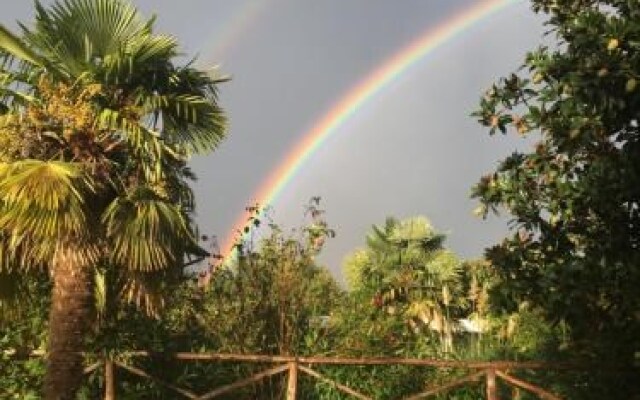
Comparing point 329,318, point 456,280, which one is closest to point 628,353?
point 329,318

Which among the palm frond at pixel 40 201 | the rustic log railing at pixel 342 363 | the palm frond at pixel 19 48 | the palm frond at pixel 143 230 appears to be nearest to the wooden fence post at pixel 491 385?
the rustic log railing at pixel 342 363

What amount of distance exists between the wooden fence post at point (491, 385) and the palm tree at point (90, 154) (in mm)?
3199

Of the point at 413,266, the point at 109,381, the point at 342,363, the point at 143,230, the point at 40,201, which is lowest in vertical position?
the point at 109,381

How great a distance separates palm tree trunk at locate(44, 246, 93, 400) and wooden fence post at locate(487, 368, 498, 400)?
383 cm

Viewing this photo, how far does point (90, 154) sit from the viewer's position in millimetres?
7883

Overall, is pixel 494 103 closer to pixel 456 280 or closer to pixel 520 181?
pixel 520 181

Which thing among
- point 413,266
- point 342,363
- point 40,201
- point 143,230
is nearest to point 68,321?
point 143,230

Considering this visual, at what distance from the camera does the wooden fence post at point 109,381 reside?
8.48 m

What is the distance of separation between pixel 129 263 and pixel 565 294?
13.3ft

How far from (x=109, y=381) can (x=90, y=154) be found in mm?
2501

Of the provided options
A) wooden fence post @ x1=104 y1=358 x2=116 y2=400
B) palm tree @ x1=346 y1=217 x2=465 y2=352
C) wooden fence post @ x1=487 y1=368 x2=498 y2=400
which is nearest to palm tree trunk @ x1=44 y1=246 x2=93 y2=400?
wooden fence post @ x1=104 y1=358 x2=116 y2=400

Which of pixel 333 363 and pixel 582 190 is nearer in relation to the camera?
pixel 582 190

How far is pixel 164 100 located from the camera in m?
8.27

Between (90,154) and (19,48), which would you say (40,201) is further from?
(19,48)
